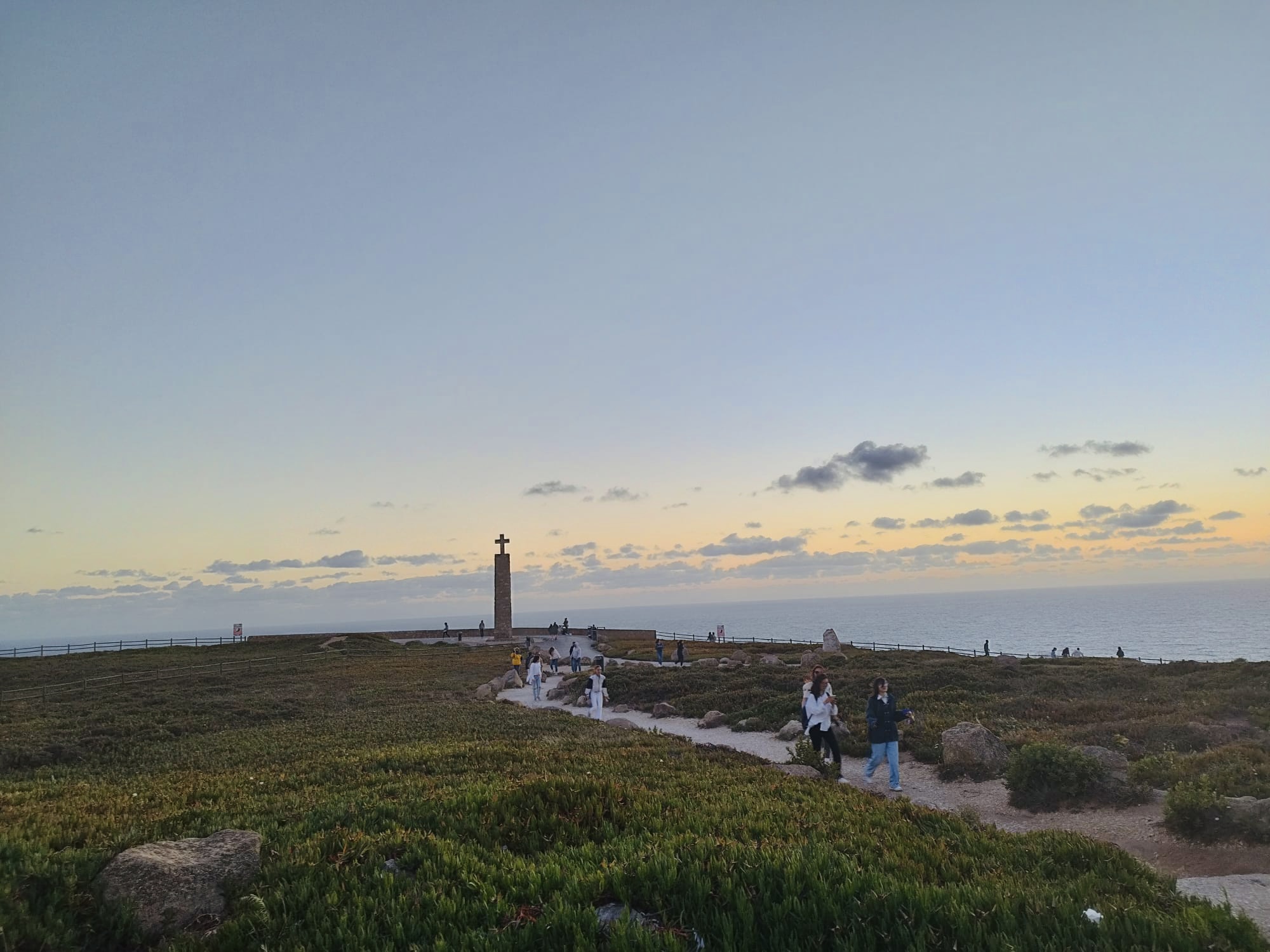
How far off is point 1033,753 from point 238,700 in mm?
29110

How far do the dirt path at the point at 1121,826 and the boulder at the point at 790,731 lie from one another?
1.52 ft

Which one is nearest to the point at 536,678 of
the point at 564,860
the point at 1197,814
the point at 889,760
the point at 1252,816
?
the point at 889,760

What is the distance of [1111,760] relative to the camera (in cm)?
1404

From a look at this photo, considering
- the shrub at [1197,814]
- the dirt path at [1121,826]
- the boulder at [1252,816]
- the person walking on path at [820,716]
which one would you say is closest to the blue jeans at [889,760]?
the dirt path at [1121,826]

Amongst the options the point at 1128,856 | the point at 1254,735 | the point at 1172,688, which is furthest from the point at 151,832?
the point at 1172,688

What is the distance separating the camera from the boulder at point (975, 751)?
15477 mm

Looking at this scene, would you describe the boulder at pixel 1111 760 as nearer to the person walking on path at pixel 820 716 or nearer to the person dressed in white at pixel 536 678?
the person walking on path at pixel 820 716

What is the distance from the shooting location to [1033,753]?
530 inches

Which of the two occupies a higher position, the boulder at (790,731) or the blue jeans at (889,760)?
the blue jeans at (889,760)

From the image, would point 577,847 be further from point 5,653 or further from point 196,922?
point 5,653

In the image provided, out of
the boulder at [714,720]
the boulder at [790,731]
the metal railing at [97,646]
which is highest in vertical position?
the boulder at [790,731]

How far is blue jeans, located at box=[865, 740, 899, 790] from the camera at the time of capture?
14.2 metres

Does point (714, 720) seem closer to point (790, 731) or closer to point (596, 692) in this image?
point (790, 731)

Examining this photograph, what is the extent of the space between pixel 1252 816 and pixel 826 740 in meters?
7.69
